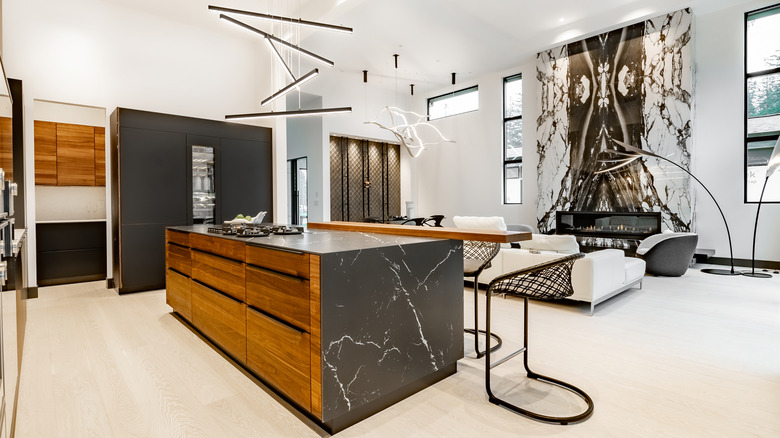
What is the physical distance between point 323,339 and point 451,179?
343 inches

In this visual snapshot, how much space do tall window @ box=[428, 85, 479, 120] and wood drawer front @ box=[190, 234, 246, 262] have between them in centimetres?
800

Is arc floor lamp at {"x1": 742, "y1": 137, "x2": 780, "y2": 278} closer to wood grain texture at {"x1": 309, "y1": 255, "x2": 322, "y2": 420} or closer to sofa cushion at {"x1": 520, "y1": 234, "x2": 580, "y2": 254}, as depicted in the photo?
sofa cushion at {"x1": 520, "y1": 234, "x2": 580, "y2": 254}

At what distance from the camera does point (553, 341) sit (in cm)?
312

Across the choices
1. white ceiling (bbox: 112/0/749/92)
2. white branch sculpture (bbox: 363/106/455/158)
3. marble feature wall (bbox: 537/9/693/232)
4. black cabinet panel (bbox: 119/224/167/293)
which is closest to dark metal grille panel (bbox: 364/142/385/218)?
white branch sculpture (bbox: 363/106/455/158)

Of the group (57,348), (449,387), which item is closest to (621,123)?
(449,387)

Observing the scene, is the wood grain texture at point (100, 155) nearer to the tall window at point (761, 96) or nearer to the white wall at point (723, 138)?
the white wall at point (723, 138)

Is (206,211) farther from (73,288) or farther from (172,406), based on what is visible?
(172,406)

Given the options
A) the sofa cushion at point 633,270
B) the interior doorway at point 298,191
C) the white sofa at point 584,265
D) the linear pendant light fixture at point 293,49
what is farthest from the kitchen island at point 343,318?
the interior doorway at point 298,191

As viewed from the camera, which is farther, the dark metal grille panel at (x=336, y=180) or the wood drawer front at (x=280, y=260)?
the dark metal grille panel at (x=336, y=180)

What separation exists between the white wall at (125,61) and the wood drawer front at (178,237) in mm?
2139

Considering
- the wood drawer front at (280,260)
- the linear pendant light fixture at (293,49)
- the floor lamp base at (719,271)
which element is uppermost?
the linear pendant light fixture at (293,49)

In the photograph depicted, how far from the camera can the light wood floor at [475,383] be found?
195 centimetres

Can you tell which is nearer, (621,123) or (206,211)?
(206,211)

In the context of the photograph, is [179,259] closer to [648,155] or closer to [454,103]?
[648,155]
